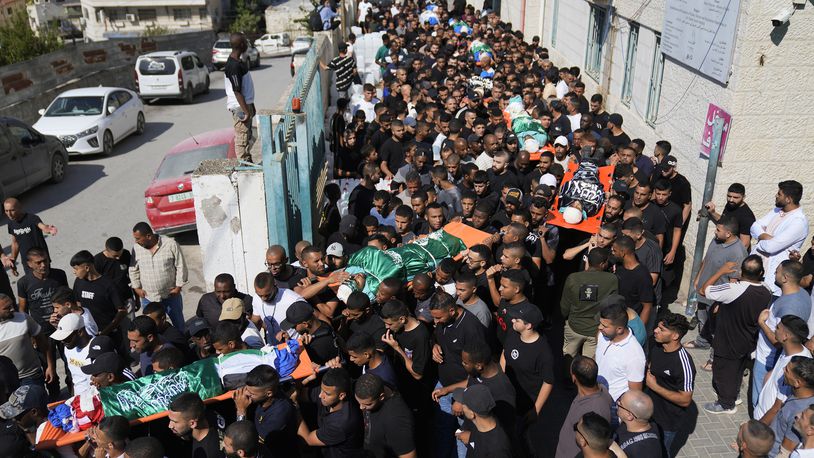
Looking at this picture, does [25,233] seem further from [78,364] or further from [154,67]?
[154,67]

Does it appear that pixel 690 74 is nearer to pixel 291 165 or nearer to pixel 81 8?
pixel 291 165

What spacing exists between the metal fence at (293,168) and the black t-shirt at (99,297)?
1913 millimetres

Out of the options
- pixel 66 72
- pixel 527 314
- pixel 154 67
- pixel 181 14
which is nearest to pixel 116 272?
pixel 527 314

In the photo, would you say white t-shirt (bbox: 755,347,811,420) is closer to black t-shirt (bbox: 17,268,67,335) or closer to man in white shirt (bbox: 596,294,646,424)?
man in white shirt (bbox: 596,294,646,424)

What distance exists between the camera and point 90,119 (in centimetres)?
1777

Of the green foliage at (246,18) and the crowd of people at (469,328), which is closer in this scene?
the crowd of people at (469,328)

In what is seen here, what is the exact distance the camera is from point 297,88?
1148 cm

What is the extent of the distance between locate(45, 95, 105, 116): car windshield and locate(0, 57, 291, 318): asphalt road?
117 cm

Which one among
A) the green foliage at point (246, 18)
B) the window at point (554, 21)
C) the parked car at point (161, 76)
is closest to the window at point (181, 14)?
the green foliage at point (246, 18)

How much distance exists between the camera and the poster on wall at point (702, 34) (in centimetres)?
863

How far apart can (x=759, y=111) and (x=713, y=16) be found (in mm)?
1398

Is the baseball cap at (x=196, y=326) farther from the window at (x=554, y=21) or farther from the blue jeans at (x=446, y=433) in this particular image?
the window at (x=554, y=21)

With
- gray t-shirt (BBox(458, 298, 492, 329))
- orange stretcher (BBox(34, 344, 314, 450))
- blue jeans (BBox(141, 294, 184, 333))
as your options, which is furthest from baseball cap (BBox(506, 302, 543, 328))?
blue jeans (BBox(141, 294, 184, 333))

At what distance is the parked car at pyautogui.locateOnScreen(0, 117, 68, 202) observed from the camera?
13.7 metres
